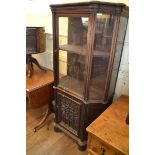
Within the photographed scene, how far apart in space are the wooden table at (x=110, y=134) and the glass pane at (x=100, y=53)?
0.25 metres

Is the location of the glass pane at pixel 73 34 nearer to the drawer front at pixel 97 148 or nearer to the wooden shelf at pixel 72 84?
the wooden shelf at pixel 72 84

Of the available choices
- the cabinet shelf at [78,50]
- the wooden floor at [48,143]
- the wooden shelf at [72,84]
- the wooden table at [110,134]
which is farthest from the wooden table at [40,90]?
the wooden table at [110,134]

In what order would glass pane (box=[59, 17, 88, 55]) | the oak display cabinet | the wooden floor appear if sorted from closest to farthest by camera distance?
the oak display cabinet < glass pane (box=[59, 17, 88, 55]) < the wooden floor

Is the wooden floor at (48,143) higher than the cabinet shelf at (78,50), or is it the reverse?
the cabinet shelf at (78,50)

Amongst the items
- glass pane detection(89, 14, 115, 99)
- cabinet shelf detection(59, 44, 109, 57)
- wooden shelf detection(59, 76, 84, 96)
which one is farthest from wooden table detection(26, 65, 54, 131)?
glass pane detection(89, 14, 115, 99)

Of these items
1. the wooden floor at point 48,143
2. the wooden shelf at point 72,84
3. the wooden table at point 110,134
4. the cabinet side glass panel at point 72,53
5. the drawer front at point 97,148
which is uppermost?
the cabinet side glass panel at point 72,53

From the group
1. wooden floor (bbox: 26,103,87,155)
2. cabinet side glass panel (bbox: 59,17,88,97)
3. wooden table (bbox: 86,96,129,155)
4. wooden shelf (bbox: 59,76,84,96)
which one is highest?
cabinet side glass panel (bbox: 59,17,88,97)

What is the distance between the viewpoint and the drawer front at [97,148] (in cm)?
106

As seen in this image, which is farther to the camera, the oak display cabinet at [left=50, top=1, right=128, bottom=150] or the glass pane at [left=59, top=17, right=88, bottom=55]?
the glass pane at [left=59, top=17, right=88, bottom=55]

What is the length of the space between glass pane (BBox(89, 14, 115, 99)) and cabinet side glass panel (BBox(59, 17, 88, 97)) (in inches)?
5.2

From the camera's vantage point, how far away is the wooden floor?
1.65 m

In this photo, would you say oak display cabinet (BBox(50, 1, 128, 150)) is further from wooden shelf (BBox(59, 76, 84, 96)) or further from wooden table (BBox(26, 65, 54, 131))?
wooden table (BBox(26, 65, 54, 131))
